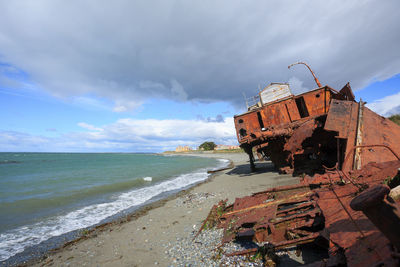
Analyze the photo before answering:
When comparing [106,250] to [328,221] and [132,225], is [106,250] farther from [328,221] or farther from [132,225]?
[328,221]

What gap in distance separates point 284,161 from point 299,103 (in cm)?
368

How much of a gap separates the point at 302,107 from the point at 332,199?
8846 millimetres

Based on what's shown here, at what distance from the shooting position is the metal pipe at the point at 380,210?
3.83 ft

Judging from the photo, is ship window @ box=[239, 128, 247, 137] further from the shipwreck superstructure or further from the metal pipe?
the metal pipe

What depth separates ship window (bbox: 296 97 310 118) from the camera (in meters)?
11.1

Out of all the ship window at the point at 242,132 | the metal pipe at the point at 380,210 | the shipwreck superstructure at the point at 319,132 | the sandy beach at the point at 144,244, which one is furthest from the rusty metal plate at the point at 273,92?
the metal pipe at the point at 380,210

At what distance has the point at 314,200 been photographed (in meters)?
4.30

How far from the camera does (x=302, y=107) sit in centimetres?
1140

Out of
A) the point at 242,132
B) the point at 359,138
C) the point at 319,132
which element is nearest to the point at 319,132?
the point at 319,132

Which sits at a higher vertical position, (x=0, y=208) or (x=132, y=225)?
(x=0, y=208)

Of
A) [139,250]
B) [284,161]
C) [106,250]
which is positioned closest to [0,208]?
[106,250]

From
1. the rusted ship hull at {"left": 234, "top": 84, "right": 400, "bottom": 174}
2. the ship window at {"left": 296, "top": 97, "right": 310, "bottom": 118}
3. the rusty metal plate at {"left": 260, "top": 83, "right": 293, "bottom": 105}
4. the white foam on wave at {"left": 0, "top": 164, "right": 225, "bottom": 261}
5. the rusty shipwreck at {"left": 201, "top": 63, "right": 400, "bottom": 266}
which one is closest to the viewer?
the rusty shipwreck at {"left": 201, "top": 63, "right": 400, "bottom": 266}

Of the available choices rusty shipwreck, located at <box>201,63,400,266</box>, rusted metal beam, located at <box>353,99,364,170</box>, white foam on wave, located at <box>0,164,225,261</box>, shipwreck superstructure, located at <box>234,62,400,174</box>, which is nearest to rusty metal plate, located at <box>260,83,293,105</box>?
shipwreck superstructure, located at <box>234,62,400,174</box>

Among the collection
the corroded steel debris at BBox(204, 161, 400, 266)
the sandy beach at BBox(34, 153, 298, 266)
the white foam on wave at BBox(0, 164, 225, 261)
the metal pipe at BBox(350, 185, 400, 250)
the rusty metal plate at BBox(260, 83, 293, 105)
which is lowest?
the sandy beach at BBox(34, 153, 298, 266)
